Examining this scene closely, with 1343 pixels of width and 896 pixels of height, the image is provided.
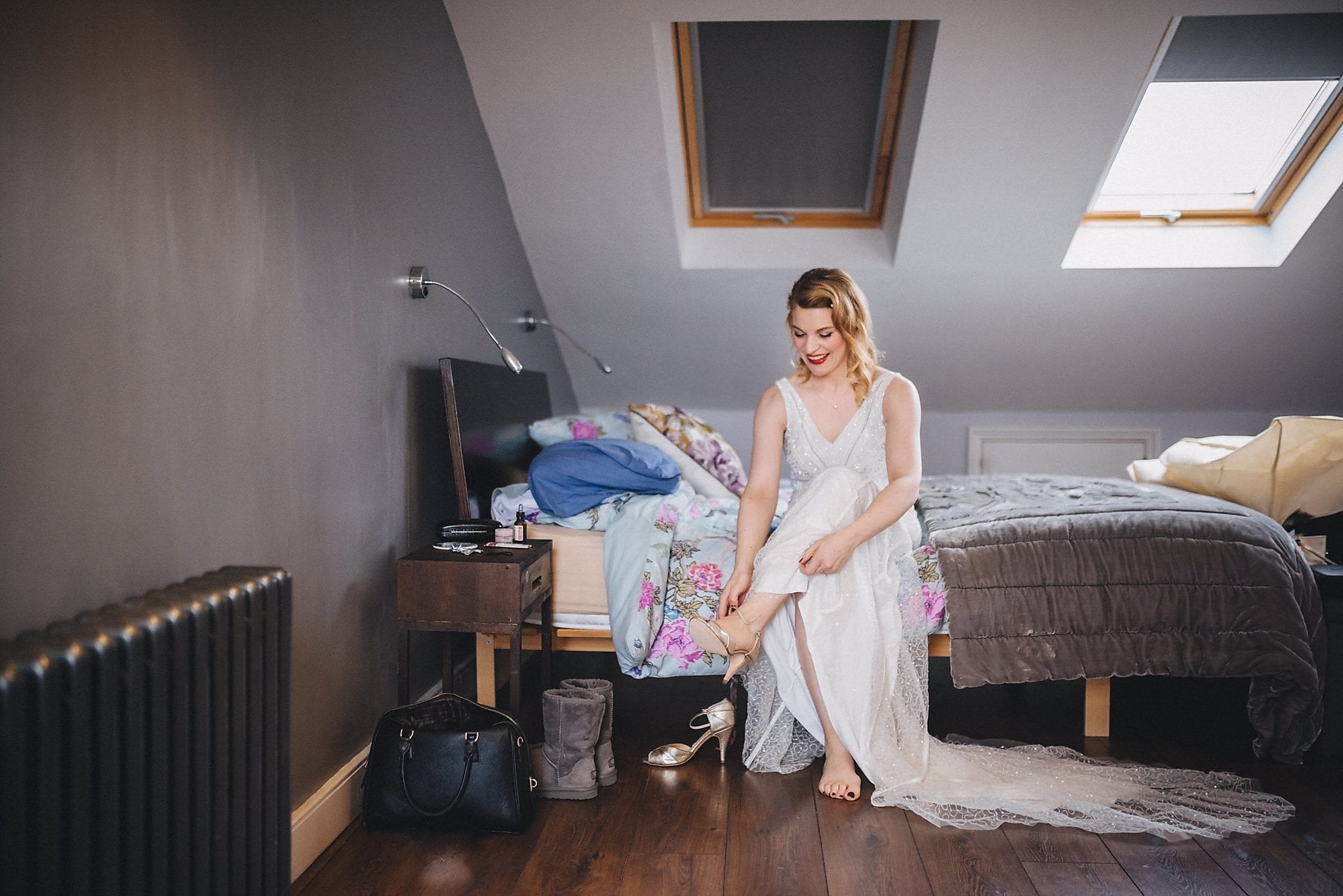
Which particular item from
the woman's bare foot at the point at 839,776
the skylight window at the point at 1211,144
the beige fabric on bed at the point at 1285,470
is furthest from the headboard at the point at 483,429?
the skylight window at the point at 1211,144

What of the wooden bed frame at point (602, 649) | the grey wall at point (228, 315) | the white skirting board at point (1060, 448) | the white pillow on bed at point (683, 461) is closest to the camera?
the grey wall at point (228, 315)

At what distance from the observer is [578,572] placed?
247 centimetres

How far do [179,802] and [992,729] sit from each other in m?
1.98

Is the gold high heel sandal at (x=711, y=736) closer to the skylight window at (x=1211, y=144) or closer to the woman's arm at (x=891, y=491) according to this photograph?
the woman's arm at (x=891, y=491)

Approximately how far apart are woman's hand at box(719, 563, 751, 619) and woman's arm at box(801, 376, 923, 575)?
0.15 metres

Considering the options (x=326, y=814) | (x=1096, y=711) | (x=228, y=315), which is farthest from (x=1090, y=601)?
(x=228, y=315)

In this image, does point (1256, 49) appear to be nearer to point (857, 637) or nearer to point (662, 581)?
point (857, 637)

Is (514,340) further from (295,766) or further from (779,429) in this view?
(295,766)

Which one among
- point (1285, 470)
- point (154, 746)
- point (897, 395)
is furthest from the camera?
point (1285, 470)

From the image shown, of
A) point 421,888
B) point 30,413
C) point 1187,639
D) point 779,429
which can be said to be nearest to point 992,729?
point 1187,639

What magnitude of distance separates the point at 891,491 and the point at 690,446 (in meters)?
Result: 0.92

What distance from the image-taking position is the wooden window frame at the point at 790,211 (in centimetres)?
308

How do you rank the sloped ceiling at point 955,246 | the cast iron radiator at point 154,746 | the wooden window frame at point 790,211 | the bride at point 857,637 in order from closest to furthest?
the cast iron radiator at point 154,746 → the bride at point 857,637 → the sloped ceiling at point 955,246 → the wooden window frame at point 790,211

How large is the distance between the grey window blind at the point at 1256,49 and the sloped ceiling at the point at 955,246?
1.14ft
